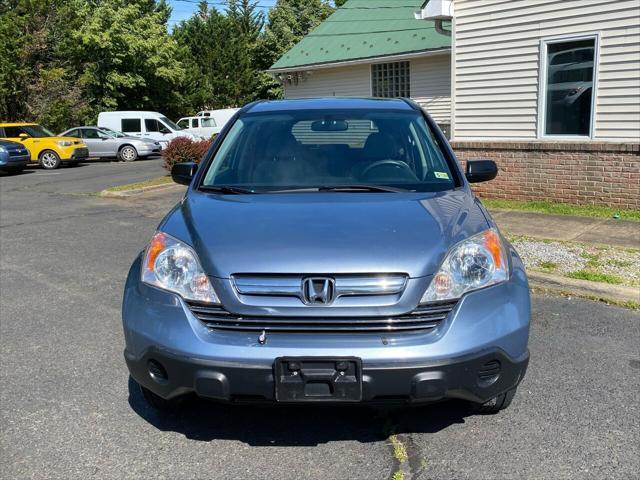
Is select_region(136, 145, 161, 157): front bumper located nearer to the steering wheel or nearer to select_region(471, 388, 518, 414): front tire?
the steering wheel

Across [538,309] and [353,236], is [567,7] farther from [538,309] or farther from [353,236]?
[353,236]

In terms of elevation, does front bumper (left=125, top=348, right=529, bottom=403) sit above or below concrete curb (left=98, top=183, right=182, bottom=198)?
above

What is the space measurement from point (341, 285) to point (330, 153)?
1.44 meters

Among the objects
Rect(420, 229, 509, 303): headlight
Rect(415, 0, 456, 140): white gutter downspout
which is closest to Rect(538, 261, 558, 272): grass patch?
Rect(420, 229, 509, 303): headlight

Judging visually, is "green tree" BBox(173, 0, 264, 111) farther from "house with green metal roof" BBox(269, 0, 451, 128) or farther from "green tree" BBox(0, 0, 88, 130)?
"house with green metal roof" BBox(269, 0, 451, 128)

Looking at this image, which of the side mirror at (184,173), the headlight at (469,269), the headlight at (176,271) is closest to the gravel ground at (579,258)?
the headlight at (469,269)

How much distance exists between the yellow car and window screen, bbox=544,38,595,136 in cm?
1721

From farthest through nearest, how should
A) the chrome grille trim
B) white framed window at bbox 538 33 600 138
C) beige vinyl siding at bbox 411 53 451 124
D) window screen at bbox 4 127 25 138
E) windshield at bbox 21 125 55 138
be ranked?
windshield at bbox 21 125 55 138, window screen at bbox 4 127 25 138, beige vinyl siding at bbox 411 53 451 124, white framed window at bbox 538 33 600 138, the chrome grille trim

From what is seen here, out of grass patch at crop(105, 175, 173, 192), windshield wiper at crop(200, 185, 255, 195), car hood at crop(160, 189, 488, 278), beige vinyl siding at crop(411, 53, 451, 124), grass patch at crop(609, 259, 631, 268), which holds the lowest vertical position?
grass patch at crop(105, 175, 173, 192)

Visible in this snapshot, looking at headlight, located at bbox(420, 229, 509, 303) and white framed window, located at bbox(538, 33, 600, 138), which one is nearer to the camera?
headlight, located at bbox(420, 229, 509, 303)

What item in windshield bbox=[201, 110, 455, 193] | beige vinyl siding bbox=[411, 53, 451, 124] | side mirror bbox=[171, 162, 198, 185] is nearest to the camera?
windshield bbox=[201, 110, 455, 193]

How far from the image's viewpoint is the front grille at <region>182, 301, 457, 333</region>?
257 cm

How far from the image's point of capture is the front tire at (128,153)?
23812 millimetres

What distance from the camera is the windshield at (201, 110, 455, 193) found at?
143 inches
